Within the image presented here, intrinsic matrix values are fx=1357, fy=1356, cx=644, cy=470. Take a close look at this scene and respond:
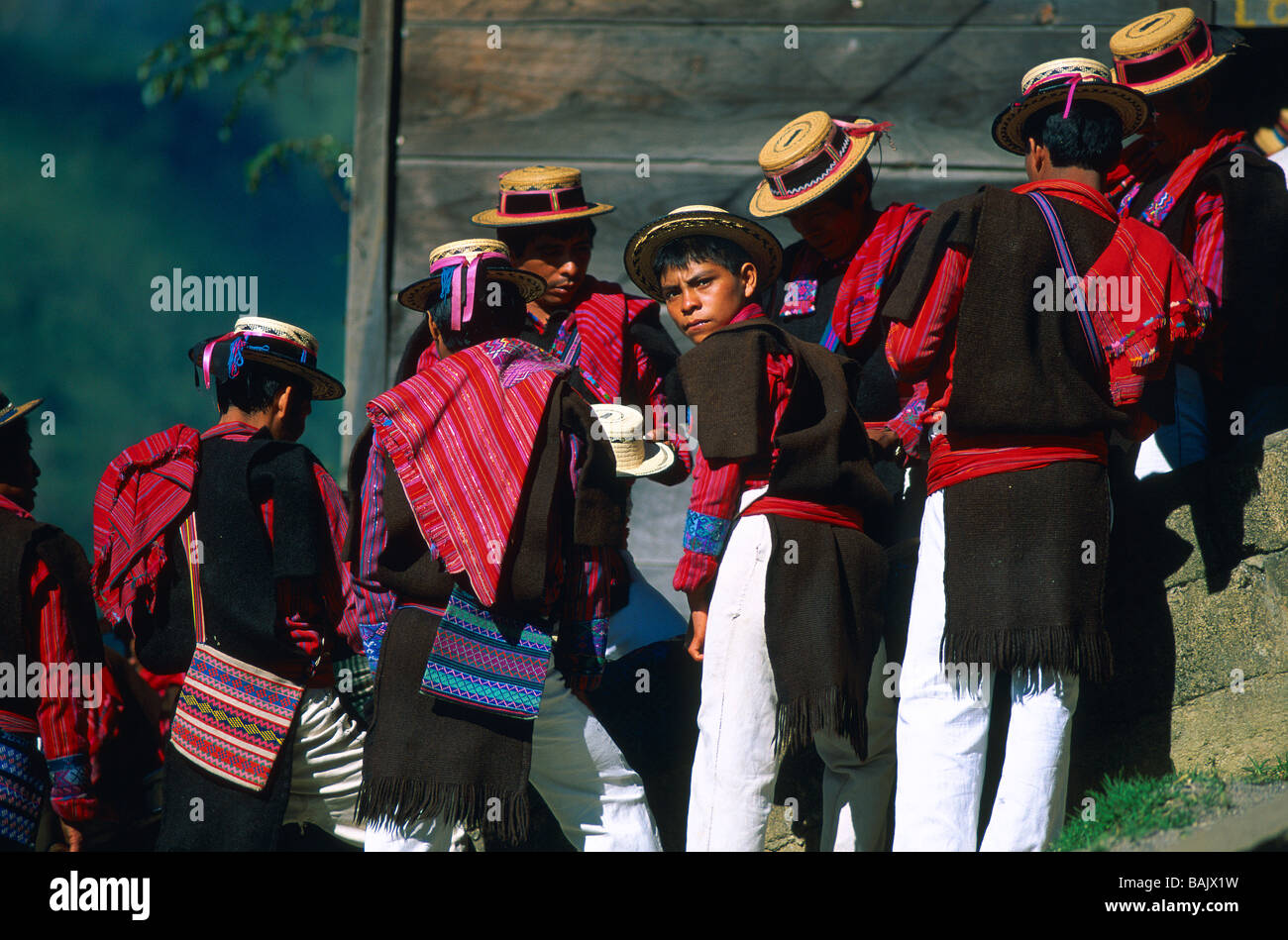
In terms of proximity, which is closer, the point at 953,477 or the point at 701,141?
the point at 953,477

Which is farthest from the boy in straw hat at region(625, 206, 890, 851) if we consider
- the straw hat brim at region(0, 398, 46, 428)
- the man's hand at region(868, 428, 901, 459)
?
the straw hat brim at region(0, 398, 46, 428)

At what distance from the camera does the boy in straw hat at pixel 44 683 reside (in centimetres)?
373

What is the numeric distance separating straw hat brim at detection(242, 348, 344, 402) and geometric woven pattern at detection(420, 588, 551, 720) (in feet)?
3.09

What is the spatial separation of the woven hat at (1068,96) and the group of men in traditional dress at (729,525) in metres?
0.01

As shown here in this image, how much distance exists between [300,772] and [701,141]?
3.33 m

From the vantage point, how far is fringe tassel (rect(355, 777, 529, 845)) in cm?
325

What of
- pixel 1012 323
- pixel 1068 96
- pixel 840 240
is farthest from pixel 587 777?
pixel 1068 96

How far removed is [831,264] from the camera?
158 inches

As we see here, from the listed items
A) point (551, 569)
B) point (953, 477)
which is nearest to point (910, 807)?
point (953, 477)

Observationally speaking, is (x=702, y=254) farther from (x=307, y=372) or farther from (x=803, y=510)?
(x=307, y=372)

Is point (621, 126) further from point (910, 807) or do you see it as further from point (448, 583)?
Result: point (910, 807)

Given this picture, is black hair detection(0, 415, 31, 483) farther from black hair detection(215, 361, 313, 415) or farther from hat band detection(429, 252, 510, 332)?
hat band detection(429, 252, 510, 332)

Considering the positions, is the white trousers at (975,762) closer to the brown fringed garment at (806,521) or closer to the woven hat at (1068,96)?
the brown fringed garment at (806,521)
